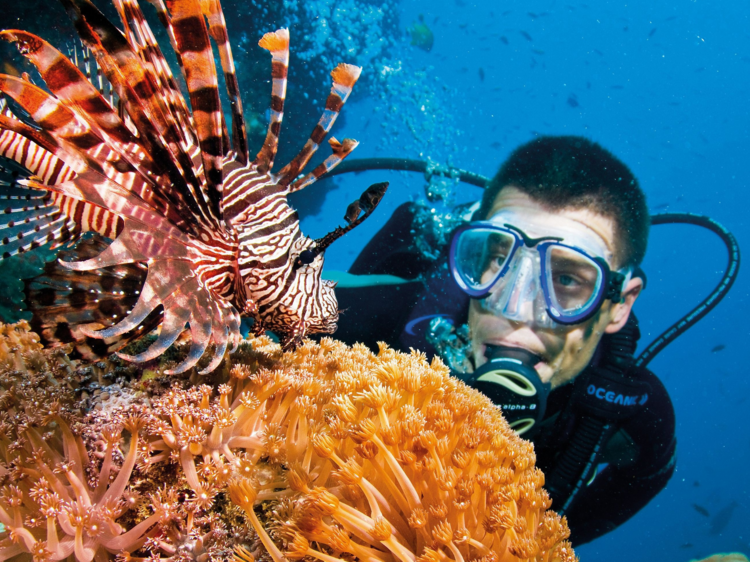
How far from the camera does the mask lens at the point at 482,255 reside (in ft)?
16.1

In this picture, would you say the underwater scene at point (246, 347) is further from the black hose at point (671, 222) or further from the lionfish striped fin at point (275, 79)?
the black hose at point (671, 222)

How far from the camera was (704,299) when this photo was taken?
6441 mm

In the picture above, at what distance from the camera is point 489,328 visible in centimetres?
454

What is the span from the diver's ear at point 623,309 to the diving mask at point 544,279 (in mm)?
303

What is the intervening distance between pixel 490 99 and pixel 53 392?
72.6 metres

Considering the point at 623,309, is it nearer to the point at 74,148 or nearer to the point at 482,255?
the point at 482,255

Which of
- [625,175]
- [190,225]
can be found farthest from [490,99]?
[190,225]

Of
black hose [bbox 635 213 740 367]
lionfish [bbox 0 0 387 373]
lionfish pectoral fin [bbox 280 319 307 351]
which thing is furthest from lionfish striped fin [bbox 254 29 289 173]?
black hose [bbox 635 213 740 367]

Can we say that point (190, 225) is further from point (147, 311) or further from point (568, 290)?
point (568, 290)

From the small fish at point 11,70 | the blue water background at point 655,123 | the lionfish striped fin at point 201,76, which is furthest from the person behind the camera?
the blue water background at point 655,123

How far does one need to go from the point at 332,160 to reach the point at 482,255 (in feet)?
11.1

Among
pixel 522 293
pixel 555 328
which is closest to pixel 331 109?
pixel 522 293

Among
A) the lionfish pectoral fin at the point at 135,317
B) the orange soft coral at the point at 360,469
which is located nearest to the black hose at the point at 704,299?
the orange soft coral at the point at 360,469

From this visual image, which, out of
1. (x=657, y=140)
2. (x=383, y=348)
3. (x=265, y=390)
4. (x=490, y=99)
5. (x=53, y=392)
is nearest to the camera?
(x=53, y=392)
